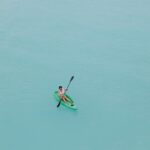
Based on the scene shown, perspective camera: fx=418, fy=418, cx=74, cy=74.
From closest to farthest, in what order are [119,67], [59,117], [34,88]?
1. [59,117]
2. [34,88]
3. [119,67]

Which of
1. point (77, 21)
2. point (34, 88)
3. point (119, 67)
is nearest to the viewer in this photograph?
point (34, 88)

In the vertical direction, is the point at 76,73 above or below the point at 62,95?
above

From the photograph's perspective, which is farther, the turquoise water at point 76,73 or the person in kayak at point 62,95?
the person in kayak at point 62,95

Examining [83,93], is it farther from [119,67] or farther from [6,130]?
[6,130]

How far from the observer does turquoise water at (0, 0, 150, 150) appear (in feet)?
25.3

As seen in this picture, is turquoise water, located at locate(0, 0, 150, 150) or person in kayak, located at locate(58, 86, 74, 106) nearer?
turquoise water, located at locate(0, 0, 150, 150)

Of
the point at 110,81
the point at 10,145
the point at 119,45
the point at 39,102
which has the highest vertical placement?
the point at 119,45

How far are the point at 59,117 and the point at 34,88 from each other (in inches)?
36.3

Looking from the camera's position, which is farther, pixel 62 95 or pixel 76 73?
pixel 76 73

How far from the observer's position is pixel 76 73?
887 cm

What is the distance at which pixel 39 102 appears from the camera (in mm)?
8227

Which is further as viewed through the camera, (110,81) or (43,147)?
(110,81)

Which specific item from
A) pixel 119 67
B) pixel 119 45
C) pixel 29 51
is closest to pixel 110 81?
pixel 119 67

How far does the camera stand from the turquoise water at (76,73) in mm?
7703
